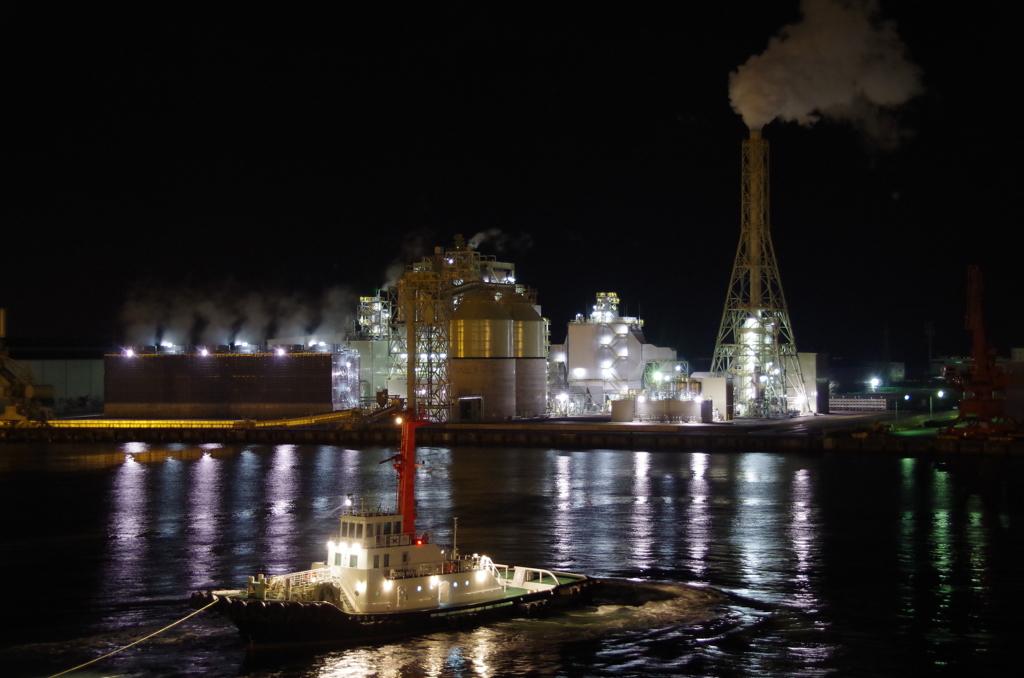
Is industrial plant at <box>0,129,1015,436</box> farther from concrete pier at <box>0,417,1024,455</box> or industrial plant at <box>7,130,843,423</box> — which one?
concrete pier at <box>0,417,1024,455</box>


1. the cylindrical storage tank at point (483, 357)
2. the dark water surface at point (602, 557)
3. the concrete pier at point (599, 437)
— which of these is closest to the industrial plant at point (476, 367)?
the cylindrical storage tank at point (483, 357)

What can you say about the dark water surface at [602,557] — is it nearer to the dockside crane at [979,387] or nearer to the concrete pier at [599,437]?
the concrete pier at [599,437]

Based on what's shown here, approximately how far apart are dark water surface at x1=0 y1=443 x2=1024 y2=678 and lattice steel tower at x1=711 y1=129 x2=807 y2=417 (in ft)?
57.7

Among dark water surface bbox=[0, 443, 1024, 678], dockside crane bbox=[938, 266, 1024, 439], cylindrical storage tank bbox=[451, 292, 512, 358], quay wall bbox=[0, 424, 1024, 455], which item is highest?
cylindrical storage tank bbox=[451, 292, 512, 358]

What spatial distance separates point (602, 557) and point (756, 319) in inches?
1895

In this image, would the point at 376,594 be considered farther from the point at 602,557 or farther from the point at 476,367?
the point at 476,367

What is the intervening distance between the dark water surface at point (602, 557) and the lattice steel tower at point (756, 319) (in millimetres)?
17587

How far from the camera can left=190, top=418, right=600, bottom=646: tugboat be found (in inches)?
999

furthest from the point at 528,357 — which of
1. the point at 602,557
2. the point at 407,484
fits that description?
the point at 407,484

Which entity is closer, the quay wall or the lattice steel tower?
the quay wall

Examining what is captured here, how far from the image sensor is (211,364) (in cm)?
8850

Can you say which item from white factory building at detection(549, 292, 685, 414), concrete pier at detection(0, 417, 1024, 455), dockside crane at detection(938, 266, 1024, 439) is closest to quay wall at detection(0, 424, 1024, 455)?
concrete pier at detection(0, 417, 1024, 455)

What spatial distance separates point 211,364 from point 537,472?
39340mm

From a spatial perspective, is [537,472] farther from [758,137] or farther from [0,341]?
[0,341]
